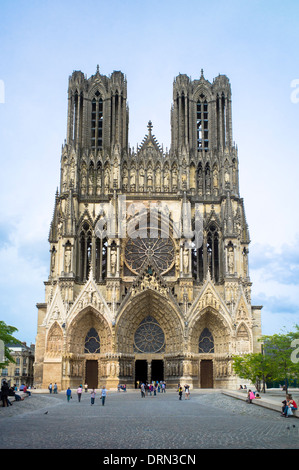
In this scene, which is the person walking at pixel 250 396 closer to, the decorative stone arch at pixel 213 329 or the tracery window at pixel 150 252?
the decorative stone arch at pixel 213 329

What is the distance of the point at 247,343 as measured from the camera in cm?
4281

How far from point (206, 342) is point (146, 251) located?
9.45m

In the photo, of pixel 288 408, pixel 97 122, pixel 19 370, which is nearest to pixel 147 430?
pixel 288 408

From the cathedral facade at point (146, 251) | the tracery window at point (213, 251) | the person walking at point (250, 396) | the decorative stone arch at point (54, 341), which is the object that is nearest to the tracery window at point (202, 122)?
the cathedral facade at point (146, 251)

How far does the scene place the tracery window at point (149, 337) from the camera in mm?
44844

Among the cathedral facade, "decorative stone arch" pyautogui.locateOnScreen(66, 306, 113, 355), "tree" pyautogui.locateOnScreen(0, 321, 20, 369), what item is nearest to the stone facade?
the cathedral facade

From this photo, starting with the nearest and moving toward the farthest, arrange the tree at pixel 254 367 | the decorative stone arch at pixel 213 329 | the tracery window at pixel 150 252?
the tree at pixel 254 367 → the decorative stone arch at pixel 213 329 → the tracery window at pixel 150 252

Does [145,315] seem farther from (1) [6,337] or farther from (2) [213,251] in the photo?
(1) [6,337]

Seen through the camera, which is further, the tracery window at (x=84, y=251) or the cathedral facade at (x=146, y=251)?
the tracery window at (x=84, y=251)

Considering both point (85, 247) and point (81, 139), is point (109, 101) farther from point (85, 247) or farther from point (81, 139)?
point (85, 247)

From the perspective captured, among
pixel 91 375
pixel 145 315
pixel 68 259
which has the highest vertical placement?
pixel 68 259

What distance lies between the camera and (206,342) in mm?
44500

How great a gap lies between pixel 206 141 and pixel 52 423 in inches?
1504

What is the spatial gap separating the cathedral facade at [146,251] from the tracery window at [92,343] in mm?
84
